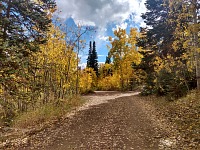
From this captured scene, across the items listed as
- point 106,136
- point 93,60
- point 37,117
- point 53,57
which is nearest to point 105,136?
point 106,136

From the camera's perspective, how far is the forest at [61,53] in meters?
6.52

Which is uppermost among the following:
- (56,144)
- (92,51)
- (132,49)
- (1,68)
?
(92,51)

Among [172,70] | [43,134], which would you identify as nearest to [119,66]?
[172,70]

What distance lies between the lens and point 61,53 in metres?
13.1

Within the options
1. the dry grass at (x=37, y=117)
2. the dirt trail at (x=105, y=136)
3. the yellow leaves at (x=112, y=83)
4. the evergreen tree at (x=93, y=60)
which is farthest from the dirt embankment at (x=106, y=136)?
the evergreen tree at (x=93, y=60)

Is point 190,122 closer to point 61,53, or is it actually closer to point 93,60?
point 61,53

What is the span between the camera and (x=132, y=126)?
7348 mm

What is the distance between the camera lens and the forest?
6523 mm

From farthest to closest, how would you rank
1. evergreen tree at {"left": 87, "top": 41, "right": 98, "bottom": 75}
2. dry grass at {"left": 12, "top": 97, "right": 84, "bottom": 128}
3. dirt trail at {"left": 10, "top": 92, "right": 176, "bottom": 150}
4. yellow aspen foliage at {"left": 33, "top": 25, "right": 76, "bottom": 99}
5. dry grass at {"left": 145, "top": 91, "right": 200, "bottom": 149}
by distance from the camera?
evergreen tree at {"left": 87, "top": 41, "right": 98, "bottom": 75} → yellow aspen foliage at {"left": 33, "top": 25, "right": 76, "bottom": 99} → dry grass at {"left": 12, "top": 97, "right": 84, "bottom": 128} → dirt trail at {"left": 10, "top": 92, "right": 176, "bottom": 150} → dry grass at {"left": 145, "top": 91, "right": 200, "bottom": 149}

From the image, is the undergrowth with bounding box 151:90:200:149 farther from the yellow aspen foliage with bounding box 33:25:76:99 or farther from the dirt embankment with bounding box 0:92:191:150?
the yellow aspen foliage with bounding box 33:25:76:99

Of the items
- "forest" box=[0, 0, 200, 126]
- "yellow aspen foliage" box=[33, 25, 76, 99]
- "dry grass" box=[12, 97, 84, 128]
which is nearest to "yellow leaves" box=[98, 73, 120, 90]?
"forest" box=[0, 0, 200, 126]

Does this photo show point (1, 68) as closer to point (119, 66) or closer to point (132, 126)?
point (132, 126)

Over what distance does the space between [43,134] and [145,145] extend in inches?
149

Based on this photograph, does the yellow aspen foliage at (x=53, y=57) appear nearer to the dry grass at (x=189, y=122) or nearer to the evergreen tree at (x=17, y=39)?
the evergreen tree at (x=17, y=39)
